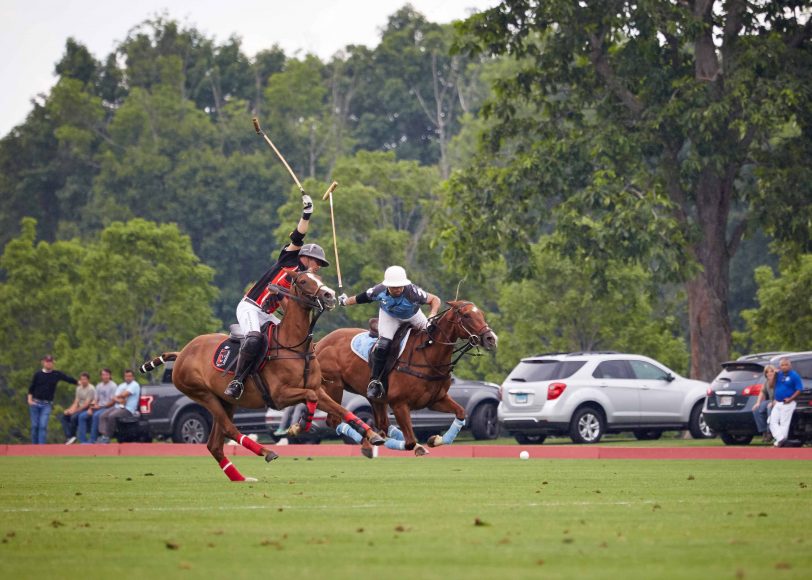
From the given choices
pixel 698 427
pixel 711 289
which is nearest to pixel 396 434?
pixel 698 427

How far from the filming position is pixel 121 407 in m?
31.5

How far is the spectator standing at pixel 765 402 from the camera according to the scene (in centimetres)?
2692

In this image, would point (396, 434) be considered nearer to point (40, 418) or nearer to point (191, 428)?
point (191, 428)

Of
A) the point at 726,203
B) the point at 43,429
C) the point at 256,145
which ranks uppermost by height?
the point at 256,145

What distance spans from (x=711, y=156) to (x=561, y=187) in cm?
359

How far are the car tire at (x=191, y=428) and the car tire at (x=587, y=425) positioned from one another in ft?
24.5

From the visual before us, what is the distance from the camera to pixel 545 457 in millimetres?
23594

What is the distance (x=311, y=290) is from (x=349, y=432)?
1.99 m

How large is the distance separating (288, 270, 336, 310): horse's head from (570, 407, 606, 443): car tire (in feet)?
45.2

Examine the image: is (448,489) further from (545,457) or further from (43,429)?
(43,429)

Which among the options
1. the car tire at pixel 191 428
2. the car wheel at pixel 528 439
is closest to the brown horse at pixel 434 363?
the car wheel at pixel 528 439

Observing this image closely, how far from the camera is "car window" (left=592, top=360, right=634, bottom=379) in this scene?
30.0m

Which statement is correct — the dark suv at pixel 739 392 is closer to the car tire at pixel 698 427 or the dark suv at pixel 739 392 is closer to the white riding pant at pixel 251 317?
the car tire at pixel 698 427

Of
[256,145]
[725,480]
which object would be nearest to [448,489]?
[725,480]
